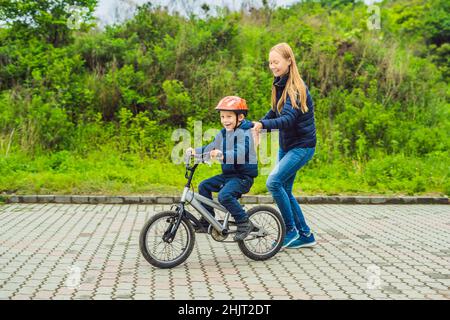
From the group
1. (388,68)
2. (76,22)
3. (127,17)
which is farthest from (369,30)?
(76,22)

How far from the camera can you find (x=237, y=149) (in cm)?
720

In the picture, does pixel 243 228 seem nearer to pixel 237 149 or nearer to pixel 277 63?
pixel 237 149

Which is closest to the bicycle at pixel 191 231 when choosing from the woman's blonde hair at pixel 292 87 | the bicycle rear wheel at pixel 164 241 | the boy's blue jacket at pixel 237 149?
the bicycle rear wheel at pixel 164 241

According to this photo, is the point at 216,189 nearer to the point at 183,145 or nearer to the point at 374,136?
the point at 183,145

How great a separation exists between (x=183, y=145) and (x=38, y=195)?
5.18m

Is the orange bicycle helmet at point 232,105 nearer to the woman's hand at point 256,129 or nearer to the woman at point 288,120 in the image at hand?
the woman's hand at point 256,129

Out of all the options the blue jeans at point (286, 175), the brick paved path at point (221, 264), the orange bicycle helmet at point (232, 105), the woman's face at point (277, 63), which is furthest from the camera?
the blue jeans at point (286, 175)

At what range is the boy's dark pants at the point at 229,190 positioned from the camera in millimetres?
7312

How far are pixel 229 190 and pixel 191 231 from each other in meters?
0.59

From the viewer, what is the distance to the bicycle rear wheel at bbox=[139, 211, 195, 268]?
7020 mm

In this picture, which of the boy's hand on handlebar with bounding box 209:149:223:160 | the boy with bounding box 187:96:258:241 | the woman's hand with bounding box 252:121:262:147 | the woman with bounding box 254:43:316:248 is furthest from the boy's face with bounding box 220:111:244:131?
the woman with bounding box 254:43:316:248

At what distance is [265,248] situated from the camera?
25.5ft

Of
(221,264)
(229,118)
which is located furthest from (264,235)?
(229,118)

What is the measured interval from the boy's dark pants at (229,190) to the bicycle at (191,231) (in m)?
0.10
